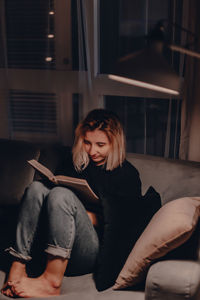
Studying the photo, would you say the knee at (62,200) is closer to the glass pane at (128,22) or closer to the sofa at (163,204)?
the sofa at (163,204)

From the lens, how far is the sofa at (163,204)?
4.75 ft

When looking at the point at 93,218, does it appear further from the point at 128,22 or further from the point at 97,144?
the point at 128,22

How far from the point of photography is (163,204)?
2.00 meters

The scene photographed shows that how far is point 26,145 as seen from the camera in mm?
2502

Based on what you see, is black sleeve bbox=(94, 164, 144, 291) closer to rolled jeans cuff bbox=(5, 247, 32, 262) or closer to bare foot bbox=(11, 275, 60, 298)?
bare foot bbox=(11, 275, 60, 298)

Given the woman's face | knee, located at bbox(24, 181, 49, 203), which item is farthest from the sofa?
knee, located at bbox(24, 181, 49, 203)

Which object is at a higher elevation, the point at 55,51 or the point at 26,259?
the point at 55,51

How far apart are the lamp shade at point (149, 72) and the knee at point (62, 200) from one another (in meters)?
0.66

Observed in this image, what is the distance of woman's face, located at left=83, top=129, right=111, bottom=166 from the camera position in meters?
2.05

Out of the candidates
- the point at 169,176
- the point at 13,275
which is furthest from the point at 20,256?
the point at 169,176

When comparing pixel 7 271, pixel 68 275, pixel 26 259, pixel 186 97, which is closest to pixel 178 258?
pixel 68 275

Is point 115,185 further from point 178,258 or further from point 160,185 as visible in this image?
point 178,258

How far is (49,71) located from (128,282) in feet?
5.80

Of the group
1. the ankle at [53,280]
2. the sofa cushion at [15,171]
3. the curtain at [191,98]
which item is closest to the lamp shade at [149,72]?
the ankle at [53,280]
